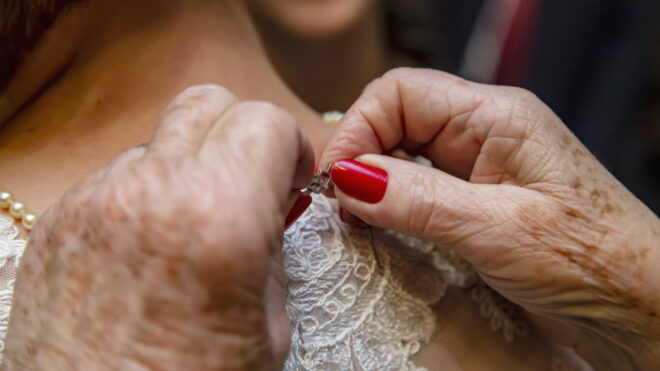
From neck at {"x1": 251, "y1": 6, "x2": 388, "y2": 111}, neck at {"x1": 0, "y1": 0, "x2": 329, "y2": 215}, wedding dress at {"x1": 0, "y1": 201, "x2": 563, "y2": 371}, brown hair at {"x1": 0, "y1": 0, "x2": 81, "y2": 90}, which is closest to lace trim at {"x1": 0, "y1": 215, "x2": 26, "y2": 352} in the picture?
wedding dress at {"x1": 0, "y1": 201, "x2": 563, "y2": 371}

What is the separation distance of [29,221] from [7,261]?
0.06 metres

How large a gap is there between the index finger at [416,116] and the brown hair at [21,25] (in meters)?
0.48

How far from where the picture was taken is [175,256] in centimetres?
40

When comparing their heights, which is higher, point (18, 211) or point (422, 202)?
point (422, 202)

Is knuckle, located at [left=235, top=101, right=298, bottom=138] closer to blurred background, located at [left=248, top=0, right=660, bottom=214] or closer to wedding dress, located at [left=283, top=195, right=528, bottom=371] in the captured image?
wedding dress, located at [left=283, top=195, right=528, bottom=371]

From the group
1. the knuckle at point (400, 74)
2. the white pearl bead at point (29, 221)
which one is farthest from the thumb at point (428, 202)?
the white pearl bead at point (29, 221)

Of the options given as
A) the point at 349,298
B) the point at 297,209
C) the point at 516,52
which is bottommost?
the point at 349,298

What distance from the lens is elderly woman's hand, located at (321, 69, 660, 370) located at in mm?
592

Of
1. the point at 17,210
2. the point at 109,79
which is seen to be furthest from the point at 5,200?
the point at 109,79

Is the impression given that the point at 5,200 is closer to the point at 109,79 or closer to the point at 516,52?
the point at 109,79

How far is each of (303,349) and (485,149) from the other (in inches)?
14.6

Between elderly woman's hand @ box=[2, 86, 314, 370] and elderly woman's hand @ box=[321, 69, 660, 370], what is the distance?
0.64ft

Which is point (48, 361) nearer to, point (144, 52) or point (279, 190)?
point (279, 190)

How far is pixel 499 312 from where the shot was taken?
0.74 m
